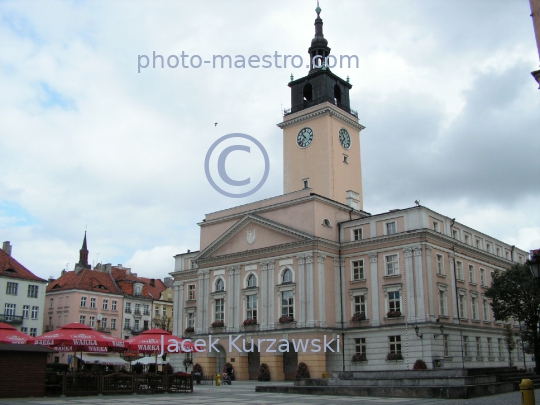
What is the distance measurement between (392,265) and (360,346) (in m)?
7.18

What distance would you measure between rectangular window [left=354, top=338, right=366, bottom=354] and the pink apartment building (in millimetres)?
82

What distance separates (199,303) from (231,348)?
21.3 feet

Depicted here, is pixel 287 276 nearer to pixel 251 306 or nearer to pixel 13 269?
pixel 251 306

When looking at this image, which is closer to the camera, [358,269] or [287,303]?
[358,269]

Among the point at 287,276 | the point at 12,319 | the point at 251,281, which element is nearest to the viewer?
the point at 287,276

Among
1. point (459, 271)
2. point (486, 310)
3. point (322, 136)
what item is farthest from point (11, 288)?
point (486, 310)

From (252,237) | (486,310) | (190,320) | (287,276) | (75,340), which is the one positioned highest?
(252,237)

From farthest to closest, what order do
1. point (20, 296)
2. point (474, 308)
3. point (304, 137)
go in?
1. point (20, 296)
2. point (304, 137)
3. point (474, 308)

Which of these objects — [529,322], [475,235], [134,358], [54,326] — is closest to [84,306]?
[54,326]

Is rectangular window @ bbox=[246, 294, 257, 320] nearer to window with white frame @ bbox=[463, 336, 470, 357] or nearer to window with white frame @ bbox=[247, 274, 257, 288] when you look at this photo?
window with white frame @ bbox=[247, 274, 257, 288]

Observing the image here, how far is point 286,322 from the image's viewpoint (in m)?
49.3

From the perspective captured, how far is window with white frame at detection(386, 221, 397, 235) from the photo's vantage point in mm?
48281

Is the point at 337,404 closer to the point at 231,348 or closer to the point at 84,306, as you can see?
the point at 231,348

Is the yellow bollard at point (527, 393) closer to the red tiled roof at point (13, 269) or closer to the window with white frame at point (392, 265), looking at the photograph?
the window with white frame at point (392, 265)
